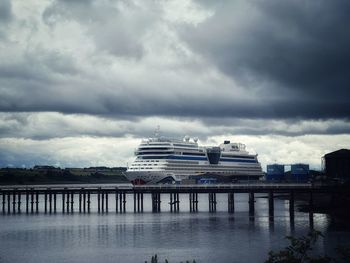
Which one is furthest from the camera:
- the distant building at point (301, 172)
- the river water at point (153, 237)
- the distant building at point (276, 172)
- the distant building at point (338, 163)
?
the distant building at point (276, 172)

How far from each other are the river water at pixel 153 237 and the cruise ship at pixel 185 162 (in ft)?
193

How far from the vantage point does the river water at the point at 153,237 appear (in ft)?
178

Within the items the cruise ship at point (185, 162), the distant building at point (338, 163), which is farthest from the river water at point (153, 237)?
the cruise ship at point (185, 162)

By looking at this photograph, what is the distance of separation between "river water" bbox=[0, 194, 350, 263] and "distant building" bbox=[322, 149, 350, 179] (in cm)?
3763

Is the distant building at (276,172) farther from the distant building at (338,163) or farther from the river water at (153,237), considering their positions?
the river water at (153,237)

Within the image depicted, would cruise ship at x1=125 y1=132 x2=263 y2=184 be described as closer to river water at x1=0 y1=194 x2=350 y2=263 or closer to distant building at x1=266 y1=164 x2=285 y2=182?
distant building at x1=266 y1=164 x2=285 y2=182

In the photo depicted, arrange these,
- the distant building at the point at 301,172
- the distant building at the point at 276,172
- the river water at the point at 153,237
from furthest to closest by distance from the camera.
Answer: the distant building at the point at 276,172 < the distant building at the point at 301,172 < the river water at the point at 153,237

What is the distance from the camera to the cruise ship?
149m

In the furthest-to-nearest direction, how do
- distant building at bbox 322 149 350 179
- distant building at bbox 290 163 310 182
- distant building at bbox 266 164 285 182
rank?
1. distant building at bbox 266 164 285 182
2. distant building at bbox 290 163 310 182
3. distant building at bbox 322 149 350 179

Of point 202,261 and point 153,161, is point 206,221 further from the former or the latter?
point 153,161

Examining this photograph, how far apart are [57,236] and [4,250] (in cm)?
970

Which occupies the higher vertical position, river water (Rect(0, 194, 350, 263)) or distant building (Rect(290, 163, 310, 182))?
distant building (Rect(290, 163, 310, 182))

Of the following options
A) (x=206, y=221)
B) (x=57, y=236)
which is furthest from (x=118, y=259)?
(x=206, y=221)

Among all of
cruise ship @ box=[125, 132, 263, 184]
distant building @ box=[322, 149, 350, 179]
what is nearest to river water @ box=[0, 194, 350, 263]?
distant building @ box=[322, 149, 350, 179]
